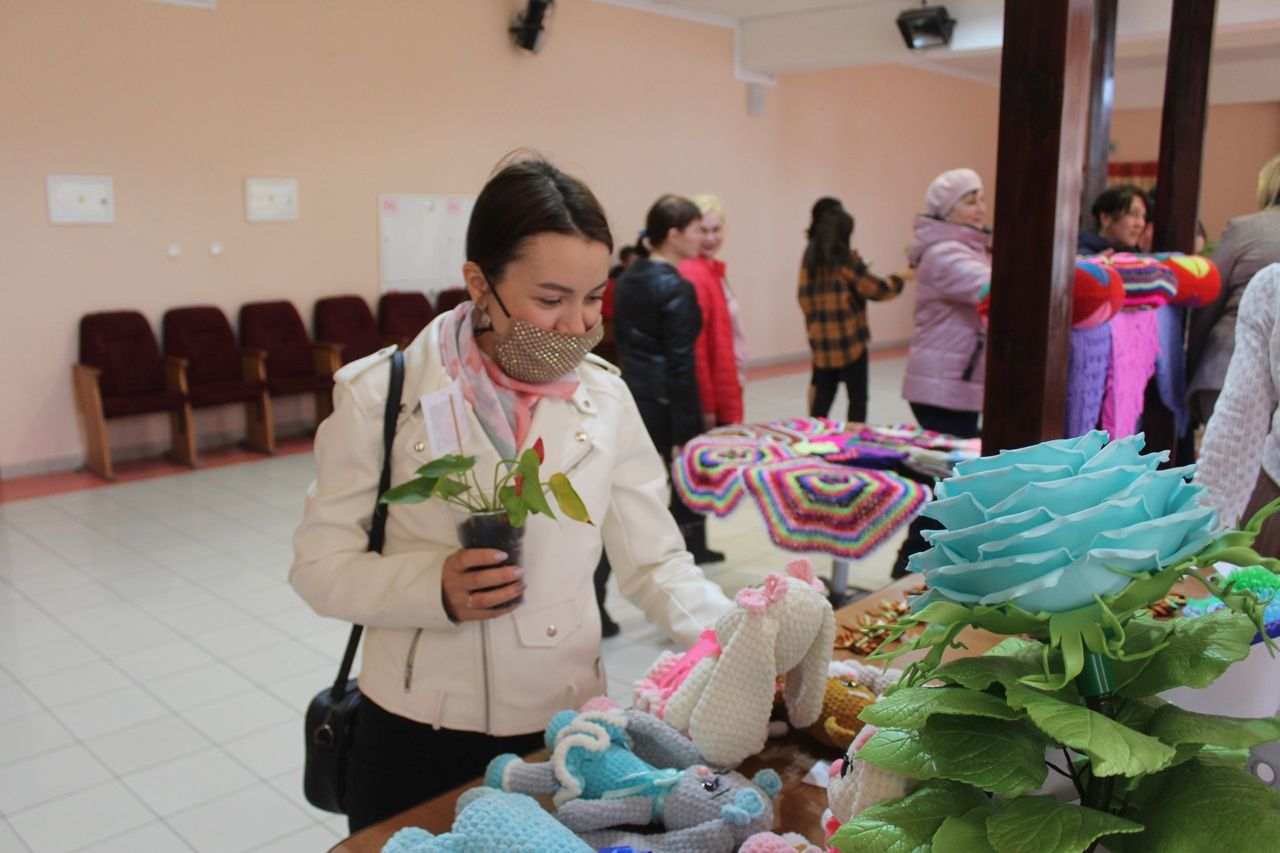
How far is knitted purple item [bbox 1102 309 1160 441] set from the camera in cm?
287

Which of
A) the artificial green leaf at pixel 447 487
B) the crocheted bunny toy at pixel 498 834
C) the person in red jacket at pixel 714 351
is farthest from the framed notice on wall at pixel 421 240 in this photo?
the crocheted bunny toy at pixel 498 834

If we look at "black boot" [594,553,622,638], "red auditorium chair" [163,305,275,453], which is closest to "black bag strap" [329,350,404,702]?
"black boot" [594,553,622,638]

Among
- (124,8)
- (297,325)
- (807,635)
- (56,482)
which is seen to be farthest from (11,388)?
(807,635)

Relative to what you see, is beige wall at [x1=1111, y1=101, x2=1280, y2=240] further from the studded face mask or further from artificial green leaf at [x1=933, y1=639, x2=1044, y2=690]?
artificial green leaf at [x1=933, y1=639, x2=1044, y2=690]

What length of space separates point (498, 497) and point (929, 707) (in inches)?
29.0

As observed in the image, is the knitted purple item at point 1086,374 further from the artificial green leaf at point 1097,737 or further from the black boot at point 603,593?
the artificial green leaf at point 1097,737

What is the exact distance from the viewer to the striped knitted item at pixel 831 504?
3.16m

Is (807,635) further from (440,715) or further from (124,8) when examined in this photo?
(124,8)

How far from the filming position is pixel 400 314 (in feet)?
27.8

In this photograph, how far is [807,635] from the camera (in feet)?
4.48

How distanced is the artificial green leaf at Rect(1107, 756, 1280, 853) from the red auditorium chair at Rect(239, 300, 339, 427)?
7.36m

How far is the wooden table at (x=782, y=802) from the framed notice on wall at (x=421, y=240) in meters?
7.30

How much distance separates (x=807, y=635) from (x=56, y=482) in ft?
21.7

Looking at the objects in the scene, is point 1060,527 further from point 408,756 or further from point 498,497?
point 408,756
